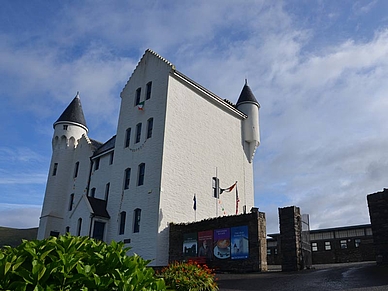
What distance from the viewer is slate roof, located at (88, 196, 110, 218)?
29.1 meters

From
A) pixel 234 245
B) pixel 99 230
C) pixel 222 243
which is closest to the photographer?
pixel 234 245

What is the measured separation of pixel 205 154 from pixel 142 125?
588 centimetres

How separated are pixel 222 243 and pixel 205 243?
153 cm

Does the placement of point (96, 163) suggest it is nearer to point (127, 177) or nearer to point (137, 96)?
point (127, 177)

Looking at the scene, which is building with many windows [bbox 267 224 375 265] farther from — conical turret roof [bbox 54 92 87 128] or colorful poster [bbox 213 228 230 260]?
conical turret roof [bbox 54 92 87 128]

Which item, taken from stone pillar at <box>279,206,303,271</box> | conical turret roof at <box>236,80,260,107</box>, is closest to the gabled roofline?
conical turret roof at <box>236,80,260,107</box>

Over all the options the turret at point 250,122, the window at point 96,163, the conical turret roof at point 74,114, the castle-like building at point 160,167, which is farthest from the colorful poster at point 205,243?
the conical turret roof at point 74,114

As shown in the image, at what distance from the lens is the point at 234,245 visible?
21.5m

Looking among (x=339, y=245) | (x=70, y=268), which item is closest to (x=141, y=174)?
(x=339, y=245)

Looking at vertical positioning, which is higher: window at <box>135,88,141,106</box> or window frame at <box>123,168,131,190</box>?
window at <box>135,88,141,106</box>

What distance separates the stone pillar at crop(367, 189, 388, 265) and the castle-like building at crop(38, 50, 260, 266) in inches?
548

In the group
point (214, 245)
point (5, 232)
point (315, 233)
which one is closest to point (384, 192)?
point (214, 245)

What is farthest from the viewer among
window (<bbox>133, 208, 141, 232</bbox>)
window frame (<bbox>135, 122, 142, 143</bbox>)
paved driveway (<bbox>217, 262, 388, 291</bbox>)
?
window frame (<bbox>135, 122, 142, 143</bbox>)

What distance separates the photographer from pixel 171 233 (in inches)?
1019
